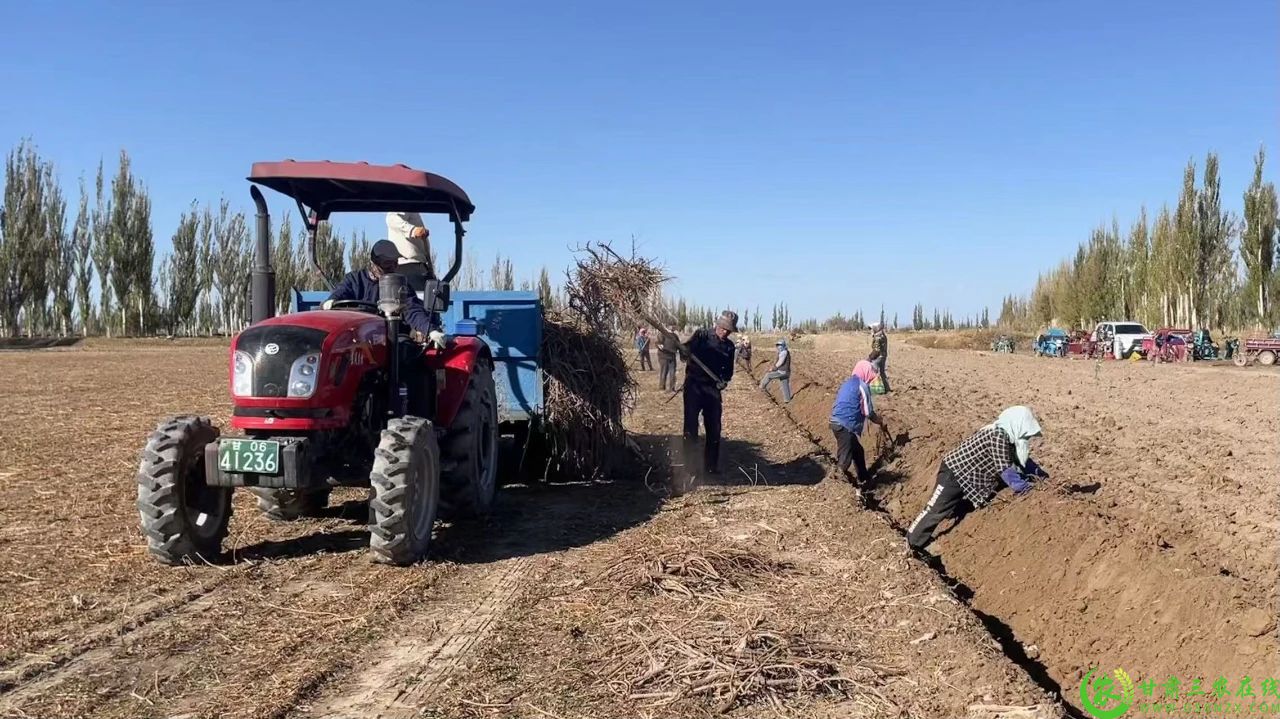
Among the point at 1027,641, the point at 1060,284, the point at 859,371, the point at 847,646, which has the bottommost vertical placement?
the point at 1027,641

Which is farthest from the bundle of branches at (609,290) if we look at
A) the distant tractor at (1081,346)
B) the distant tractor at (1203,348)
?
the distant tractor at (1081,346)

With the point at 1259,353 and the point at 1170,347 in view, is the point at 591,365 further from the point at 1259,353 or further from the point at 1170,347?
the point at 1170,347

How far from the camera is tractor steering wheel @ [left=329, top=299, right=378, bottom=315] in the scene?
5875mm

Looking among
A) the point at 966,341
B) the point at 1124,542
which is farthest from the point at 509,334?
the point at 966,341

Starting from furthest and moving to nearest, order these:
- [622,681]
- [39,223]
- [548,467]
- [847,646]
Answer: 1. [39,223]
2. [548,467]
3. [847,646]
4. [622,681]

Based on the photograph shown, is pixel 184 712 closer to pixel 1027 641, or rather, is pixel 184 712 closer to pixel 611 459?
pixel 1027 641

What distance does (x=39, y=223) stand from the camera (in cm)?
4988

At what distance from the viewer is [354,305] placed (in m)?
5.91

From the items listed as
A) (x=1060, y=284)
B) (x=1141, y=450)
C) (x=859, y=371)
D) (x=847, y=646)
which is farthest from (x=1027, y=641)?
(x=1060, y=284)

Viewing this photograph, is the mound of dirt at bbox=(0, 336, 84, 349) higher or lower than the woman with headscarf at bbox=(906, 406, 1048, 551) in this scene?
higher

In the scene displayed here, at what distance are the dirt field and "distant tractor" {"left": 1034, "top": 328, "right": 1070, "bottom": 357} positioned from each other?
3390cm

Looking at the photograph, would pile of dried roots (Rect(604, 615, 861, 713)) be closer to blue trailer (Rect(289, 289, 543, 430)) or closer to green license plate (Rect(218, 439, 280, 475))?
green license plate (Rect(218, 439, 280, 475))

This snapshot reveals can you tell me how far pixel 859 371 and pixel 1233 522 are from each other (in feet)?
11.4

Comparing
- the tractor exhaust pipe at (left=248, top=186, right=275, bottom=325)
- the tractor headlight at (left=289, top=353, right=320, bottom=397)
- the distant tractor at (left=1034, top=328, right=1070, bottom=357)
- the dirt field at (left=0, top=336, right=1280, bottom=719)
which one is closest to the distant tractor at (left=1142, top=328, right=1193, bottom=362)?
the distant tractor at (left=1034, top=328, right=1070, bottom=357)
